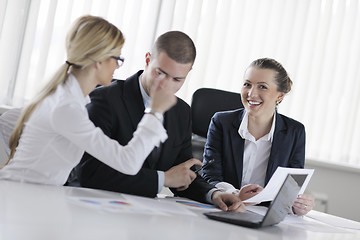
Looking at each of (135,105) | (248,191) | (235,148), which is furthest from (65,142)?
(235,148)

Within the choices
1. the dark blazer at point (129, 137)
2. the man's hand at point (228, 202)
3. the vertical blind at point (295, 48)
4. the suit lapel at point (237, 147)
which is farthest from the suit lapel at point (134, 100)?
the vertical blind at point (295, 48)

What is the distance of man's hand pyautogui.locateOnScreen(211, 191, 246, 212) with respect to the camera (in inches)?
68.7

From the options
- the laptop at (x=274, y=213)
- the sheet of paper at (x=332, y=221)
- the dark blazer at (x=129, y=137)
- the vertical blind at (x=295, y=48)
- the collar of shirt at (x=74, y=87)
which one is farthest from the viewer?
the vertical blind at (x=295, y=48)

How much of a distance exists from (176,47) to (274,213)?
2.67ft

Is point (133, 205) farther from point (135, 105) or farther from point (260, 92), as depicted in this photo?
point (260, 92)

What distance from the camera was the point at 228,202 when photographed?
1823 mm

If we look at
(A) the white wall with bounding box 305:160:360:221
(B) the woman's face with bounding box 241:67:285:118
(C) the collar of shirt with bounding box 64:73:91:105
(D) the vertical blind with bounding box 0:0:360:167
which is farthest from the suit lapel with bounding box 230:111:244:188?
(A) the white wall with bounding box 305:160:360:221

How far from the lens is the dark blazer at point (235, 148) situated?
2.35 m

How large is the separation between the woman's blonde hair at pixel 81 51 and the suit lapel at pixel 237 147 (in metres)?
0.98

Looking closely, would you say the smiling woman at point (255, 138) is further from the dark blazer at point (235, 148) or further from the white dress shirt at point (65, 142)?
the white dress shirt at point (65, 142)

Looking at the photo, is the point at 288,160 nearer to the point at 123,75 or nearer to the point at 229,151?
the point at 229,151

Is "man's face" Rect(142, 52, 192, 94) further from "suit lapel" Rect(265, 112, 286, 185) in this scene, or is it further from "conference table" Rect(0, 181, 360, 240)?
"suit lapel" Rect(265, 112, 286, 185)

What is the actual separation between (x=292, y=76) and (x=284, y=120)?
1478 mm

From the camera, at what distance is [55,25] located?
3590 mm
